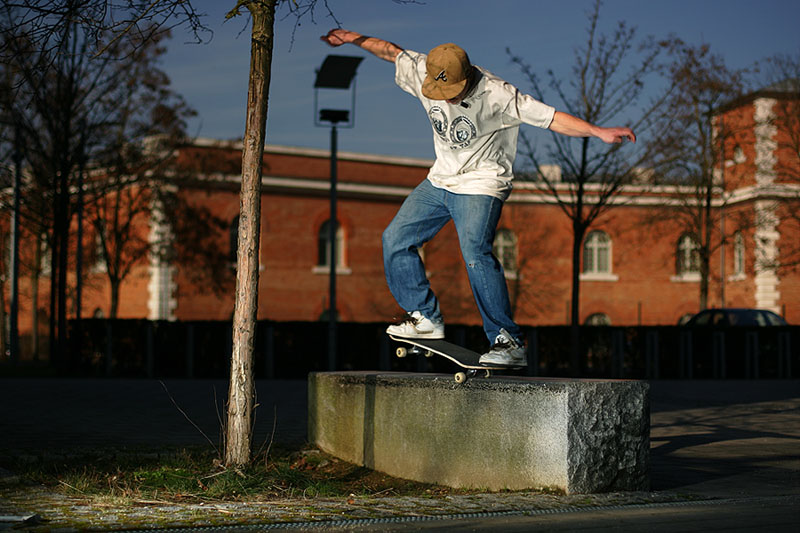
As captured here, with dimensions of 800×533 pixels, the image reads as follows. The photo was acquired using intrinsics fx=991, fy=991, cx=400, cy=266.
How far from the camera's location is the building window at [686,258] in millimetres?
35197

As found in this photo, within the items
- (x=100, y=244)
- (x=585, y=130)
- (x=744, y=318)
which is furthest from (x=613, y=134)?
(x=100, y=244)

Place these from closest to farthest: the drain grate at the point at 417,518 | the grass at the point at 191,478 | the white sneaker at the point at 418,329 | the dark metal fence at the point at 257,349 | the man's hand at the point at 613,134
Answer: the drain grate at the point at 417,518 → the grass at the point at 191,478 → the man's hand at the point at 613,134 → the white sneaker at the point at 418,329 → the dark metal fence at the point at 257,349

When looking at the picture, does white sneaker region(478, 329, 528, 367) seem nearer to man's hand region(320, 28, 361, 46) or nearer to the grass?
the grass

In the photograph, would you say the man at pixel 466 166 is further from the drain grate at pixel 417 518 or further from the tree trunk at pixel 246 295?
the drain grate at pixel 417 518

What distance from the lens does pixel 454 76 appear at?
597 centimetres

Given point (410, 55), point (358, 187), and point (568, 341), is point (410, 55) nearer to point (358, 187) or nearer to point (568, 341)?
point (568, 341)

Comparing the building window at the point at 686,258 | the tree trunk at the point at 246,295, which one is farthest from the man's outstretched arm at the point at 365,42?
the building window at the point at 686,258

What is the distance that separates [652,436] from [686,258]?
1112 inches

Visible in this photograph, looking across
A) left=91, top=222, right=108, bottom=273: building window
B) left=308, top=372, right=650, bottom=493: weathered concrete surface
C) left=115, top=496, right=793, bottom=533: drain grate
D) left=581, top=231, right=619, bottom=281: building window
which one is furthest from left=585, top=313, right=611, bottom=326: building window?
left=115, top=496, right=793, bottom=533: drain grate

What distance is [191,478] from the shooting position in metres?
5.77

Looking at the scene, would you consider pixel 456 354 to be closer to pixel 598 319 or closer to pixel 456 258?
pixel 456 258

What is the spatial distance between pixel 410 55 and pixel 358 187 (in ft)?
105

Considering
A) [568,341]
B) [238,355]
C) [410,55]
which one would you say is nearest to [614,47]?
[568,341]

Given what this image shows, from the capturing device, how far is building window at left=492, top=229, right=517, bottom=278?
39.1 metres
